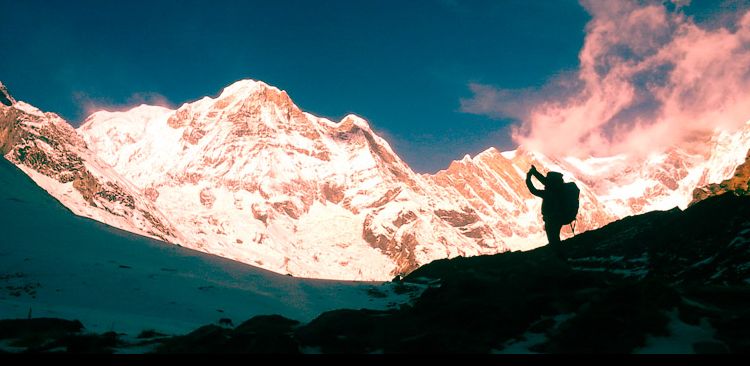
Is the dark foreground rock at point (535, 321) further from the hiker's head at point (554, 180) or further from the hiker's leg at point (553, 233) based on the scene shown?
the hiker's head at point (554, 180)

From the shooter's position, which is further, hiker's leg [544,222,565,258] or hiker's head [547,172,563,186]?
hiker's head [547,172,563,186]

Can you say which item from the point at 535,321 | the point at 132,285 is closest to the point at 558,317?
the point at 535,321

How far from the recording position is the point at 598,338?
697 inches

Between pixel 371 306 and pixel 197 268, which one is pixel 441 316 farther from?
pixel 197 268

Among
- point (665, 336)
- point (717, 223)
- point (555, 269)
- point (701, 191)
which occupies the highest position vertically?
point (701, 191)

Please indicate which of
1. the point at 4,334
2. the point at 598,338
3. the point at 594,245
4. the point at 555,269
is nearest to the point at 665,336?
the point at 598,338

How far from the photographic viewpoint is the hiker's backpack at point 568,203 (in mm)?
34406

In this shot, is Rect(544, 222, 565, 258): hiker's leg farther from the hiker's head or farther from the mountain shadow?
the mountain shadow

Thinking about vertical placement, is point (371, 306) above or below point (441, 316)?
above

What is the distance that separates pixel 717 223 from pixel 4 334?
144 ft

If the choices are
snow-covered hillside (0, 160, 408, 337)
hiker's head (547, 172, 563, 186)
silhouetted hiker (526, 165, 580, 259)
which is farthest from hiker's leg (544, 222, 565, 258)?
snow-covered hillside (0, 160, 408, 337)

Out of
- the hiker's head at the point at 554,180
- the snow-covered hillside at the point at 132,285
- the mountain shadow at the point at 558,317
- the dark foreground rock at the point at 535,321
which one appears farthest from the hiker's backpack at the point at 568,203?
the snow-covered hillside at the point at 132,285

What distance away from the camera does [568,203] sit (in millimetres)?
34375

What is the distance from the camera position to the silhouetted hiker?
34.4 metres
